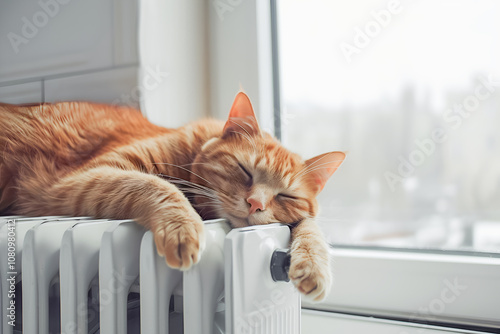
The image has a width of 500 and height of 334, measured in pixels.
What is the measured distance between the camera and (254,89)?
1.18 metres

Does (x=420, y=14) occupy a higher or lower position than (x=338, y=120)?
higher

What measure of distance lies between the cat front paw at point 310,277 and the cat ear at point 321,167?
282 millimetres

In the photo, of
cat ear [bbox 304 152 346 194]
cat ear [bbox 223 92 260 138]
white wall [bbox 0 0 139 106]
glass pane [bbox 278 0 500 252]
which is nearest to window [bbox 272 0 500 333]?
glass pane [bbox 278 0 500 252]

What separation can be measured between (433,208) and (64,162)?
933 mm

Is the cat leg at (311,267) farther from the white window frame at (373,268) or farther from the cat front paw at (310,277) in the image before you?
the white window frame at (373,268)

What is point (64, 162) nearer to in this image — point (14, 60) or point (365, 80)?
point (14, 60)

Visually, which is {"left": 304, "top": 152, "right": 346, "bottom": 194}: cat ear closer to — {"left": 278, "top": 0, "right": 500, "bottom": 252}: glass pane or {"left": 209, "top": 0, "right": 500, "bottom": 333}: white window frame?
{"left": 278, "top": 0, "right": 500, "bottom": 252}: glass pane

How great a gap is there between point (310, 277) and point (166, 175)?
1.40ft

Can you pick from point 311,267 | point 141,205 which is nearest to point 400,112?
point 311,267

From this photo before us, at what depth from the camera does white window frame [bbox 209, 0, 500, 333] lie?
927mm

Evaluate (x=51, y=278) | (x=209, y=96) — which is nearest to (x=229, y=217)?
(x=51, y=278)

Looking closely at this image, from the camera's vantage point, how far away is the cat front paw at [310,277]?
2.08 ft

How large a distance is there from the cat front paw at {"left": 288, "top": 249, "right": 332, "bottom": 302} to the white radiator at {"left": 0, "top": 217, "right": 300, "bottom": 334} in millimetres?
33

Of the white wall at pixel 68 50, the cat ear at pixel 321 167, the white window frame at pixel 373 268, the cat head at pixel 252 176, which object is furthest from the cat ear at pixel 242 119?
the white wall at pixel 68 50
